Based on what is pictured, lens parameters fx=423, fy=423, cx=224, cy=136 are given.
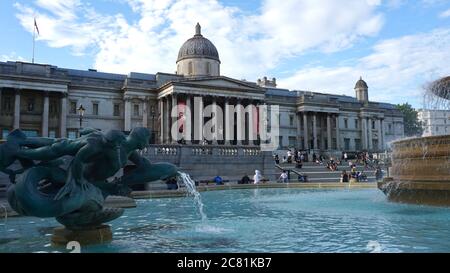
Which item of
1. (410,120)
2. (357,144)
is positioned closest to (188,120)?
(357,144)

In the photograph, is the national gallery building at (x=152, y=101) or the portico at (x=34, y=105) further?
the national gallery building at (x=152, y=101)

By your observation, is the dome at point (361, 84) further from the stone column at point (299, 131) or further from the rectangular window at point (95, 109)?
the rectangular window at point (95, 109)

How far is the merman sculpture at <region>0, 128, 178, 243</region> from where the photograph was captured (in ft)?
20.0

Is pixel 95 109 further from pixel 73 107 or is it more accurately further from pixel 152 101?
pixel 152 101

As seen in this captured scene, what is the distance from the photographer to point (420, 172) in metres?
11.3

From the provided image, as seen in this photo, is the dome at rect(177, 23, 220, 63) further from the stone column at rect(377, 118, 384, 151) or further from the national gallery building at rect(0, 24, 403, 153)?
the stone column at rect(377, 118, 384, 151)

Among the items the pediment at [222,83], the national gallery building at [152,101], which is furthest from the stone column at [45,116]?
the pediment at [222,83]

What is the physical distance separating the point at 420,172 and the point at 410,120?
92319 millimetres

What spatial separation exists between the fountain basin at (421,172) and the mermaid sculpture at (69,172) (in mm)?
7861

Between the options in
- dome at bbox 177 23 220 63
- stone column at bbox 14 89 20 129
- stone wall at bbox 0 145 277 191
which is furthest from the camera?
dome at bbox 177 23 220 63

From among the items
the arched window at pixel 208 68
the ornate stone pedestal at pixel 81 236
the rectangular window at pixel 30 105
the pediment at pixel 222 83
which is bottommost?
the ornate stone pedestal at pixel 81 236

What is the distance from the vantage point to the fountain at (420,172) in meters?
10.7

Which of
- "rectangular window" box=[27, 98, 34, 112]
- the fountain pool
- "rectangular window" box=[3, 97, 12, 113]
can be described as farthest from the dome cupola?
the fountain pool
